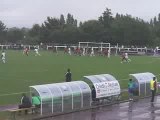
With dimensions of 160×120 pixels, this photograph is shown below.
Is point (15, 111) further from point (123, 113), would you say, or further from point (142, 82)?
point (142, 82)

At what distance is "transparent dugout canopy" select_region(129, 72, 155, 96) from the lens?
111ft

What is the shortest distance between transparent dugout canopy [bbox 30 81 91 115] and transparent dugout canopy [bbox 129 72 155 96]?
6433mm

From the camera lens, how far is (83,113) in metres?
26.5

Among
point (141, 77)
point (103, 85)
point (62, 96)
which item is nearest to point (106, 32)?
point (141, 77)

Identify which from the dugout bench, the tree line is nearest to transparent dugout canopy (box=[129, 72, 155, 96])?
the dugout bench

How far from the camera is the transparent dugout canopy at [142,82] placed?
3386cm

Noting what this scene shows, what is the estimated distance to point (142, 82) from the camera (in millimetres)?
34094

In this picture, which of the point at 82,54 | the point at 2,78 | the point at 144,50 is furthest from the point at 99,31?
the point at 2,78

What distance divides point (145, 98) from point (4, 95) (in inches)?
377

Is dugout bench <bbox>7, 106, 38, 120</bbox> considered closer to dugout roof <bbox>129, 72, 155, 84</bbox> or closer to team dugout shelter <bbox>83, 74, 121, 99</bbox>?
team dugout shelter <bbox>83, 74, 121, 99</bbox>

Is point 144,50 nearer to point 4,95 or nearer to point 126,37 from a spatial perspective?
point 126,37

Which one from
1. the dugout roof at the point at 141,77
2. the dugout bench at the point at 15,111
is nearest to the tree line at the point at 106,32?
the dugout roof at the point at 141,77

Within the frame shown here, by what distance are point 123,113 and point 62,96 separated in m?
3.47

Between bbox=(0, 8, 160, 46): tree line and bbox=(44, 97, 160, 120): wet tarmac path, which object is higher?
bbox=(0, 8, 160, 46): tree line
